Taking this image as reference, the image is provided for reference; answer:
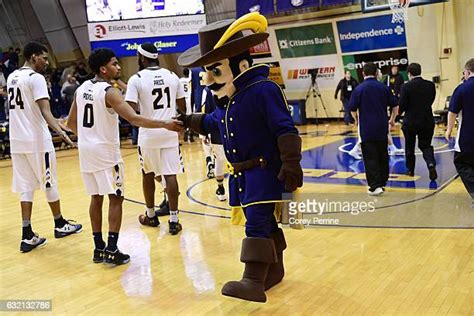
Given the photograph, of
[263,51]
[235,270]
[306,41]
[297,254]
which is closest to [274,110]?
[235,270]

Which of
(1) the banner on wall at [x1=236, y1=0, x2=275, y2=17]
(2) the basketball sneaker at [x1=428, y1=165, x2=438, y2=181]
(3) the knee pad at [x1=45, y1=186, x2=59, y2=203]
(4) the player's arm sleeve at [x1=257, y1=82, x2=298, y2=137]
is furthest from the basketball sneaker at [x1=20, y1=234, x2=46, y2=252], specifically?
(1) the banner on wall at [x1=236, y1=0, x2=275, y2=17]

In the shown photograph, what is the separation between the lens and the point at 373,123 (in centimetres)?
614

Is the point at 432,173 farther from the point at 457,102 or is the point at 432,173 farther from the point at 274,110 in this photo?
the point at 274,110

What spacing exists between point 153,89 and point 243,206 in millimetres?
2006

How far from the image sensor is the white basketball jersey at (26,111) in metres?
4.75

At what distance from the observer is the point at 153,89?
4906mm

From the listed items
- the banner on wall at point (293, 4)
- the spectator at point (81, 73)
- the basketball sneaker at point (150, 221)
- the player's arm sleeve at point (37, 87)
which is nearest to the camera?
the player's arm sleeve at point (37, 87)

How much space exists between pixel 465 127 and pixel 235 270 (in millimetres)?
2915

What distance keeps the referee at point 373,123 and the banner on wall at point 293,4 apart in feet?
26.7

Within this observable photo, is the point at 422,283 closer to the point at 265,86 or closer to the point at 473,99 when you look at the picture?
the point at 265,86

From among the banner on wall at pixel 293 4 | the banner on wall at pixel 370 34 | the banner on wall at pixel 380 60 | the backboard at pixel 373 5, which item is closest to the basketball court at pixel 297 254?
the backboard at pixel 373 5

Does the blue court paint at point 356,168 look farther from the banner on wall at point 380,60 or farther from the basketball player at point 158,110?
the banner on wall at point 380,60

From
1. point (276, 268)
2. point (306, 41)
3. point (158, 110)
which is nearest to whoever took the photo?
point (276, 268)

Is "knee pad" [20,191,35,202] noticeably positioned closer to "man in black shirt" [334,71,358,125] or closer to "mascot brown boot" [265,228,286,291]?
"mascot brown boot" [265,228,286,291]
